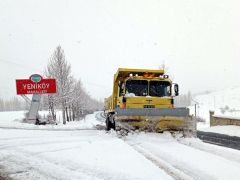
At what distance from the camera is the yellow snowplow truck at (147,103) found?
12.9 meters

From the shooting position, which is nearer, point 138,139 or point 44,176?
point 44,176

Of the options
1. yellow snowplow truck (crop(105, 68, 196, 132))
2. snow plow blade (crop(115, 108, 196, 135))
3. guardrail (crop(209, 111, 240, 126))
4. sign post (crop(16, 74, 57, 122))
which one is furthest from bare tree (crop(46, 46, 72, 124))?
snow plow blade (crop(115, 108, 196, 135))

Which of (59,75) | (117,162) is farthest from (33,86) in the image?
(117,162)

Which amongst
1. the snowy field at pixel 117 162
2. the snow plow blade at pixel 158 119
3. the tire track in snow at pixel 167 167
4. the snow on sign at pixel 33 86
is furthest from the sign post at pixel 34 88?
the tire track in snow at pixel 167 167

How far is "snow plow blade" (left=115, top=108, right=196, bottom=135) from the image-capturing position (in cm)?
1291

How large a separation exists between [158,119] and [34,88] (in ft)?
54.7

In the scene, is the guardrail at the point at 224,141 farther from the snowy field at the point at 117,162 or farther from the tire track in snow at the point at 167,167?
the tire track in snow at the point at 167,167

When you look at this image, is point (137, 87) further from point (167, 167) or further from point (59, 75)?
point (59, 75)

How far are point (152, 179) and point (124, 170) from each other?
0.82m

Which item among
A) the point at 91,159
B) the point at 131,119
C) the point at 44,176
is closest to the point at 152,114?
the point at 131,119

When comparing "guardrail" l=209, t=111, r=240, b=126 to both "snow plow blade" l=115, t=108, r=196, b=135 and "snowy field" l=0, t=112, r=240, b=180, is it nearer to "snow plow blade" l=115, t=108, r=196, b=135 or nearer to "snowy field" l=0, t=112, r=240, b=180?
"snow plow blade" l=115, t=108, r=196, b=135

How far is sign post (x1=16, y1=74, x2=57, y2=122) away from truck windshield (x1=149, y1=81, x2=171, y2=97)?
1385 cm

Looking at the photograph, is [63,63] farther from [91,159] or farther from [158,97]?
[91,159]

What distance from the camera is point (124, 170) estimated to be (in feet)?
22.2
